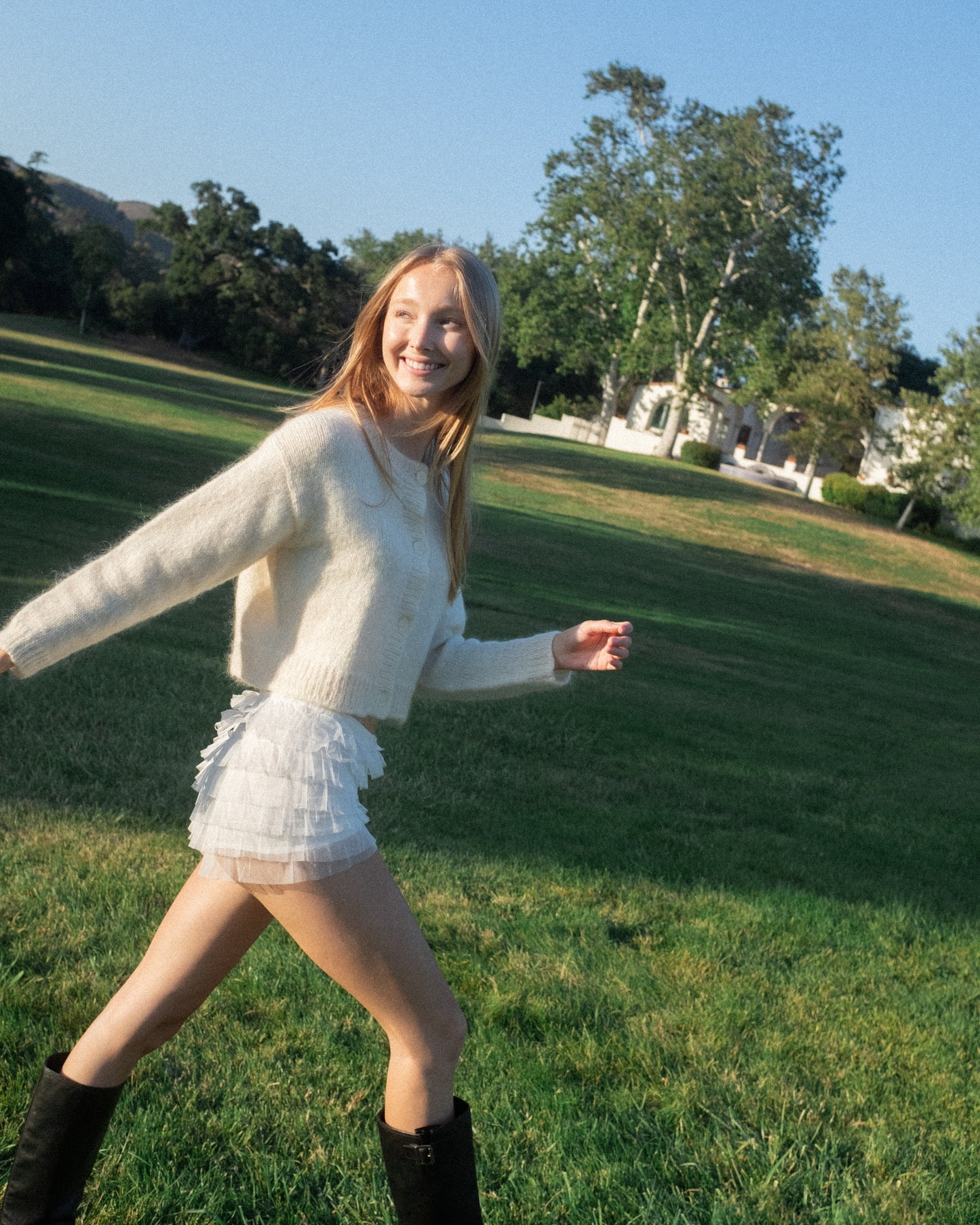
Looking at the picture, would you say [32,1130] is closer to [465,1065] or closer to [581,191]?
[465,1065]

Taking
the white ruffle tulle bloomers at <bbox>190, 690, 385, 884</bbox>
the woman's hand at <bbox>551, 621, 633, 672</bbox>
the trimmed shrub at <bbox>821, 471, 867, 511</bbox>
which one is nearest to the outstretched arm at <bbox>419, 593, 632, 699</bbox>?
the woman's hand at <bbox>551, 621, 633, 672</bbox>

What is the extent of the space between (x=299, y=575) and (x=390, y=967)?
2.46 ft

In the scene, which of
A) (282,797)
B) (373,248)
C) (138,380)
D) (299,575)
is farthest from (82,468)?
(373,248)

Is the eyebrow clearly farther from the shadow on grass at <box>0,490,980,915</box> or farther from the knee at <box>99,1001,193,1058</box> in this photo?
the shadow on grass at <box>0,490,980,915</box>

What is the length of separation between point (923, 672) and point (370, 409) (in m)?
15.8

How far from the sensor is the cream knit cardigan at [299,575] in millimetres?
2127

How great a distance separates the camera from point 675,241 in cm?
4750

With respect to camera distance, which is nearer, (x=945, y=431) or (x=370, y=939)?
(x=370, y=939)

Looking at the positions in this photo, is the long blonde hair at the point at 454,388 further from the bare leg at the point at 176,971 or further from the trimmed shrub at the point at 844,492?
the trimmed shrub at the point at 844,492

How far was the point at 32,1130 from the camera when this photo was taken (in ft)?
7.61

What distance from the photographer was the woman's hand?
2576mm

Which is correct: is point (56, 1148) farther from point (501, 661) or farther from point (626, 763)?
point (626, 763)

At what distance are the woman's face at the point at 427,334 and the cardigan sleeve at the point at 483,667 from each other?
50 centimetres

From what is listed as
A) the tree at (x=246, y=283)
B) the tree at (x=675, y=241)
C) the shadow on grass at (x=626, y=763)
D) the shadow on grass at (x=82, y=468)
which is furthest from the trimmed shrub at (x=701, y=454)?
the shadow on grass at (x=626, y=763)
